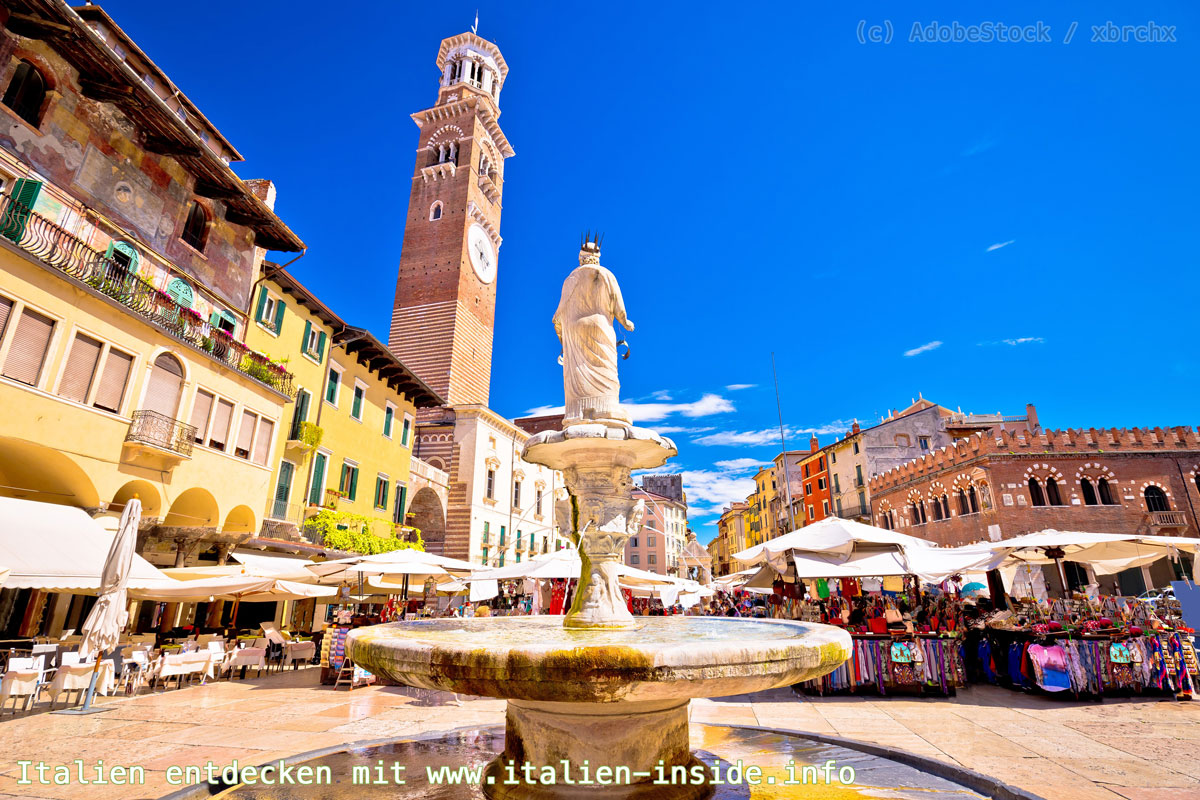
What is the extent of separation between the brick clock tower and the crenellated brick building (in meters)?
29.2

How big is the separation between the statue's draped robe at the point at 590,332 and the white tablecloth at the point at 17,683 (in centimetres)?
848

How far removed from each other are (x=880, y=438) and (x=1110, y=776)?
4013 cm

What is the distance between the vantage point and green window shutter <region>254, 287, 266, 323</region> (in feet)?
60.8

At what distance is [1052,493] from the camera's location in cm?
2733

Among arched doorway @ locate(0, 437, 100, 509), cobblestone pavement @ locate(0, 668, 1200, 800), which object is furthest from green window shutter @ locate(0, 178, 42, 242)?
cobblestone pavement @ locate(0, 668, 1200, 800)

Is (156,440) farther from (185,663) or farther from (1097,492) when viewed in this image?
(1097,492)

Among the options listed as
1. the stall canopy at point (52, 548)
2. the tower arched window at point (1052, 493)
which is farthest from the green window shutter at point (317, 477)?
the tower arched window at point (1052, 493)

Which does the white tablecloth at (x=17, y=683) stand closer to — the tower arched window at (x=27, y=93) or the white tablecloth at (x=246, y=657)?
the white tablecloth at (x=246, y=657)

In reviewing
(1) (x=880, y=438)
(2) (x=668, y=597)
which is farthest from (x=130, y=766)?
(1) (x=880, y=438)

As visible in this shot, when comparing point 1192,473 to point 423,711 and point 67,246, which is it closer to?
point 423,711

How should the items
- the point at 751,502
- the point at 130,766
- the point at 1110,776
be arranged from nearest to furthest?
1. the point at 1110,776
2. the point at 130,766
3. the point at 751,502

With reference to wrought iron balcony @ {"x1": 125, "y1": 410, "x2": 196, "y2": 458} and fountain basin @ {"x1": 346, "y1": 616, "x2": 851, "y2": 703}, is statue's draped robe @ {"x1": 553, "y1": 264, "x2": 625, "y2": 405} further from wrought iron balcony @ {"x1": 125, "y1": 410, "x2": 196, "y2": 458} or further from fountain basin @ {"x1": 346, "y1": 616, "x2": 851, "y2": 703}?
wrought iron balcony @ {"x1": 125, "y1": 410, "x2": 196, "y2": 458}

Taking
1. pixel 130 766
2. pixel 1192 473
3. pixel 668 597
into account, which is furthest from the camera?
pixel 1192 473

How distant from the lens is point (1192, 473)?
88.6ft
